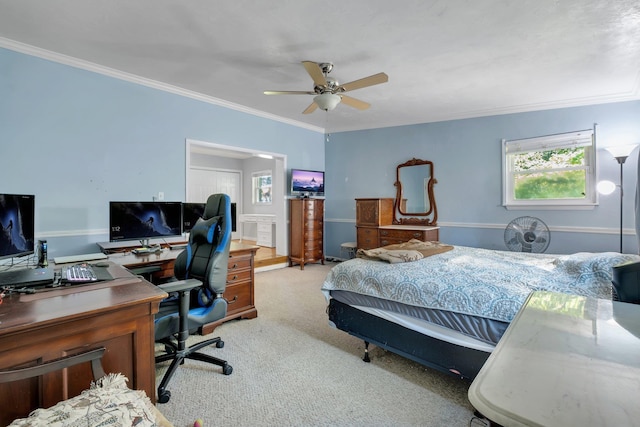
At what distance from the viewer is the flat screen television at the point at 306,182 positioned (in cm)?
533

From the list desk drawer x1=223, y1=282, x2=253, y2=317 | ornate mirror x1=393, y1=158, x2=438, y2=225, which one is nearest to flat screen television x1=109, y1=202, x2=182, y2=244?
desk drawer x1=223, y1=282, x2=253, y2=317

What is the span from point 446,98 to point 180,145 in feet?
11.7

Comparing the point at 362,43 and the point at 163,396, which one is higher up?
the point at 362,43

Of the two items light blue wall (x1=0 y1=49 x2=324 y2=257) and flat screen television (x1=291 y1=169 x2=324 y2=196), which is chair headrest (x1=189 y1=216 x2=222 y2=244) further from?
flat screen television (x1=291 y1=169 x2=324 y2=196)

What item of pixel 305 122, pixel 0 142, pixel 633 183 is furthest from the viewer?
pixel 305 122

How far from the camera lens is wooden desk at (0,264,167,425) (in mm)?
1058

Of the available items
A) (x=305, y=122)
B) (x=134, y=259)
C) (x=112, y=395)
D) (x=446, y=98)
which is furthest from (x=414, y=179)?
(x=112, y=395)

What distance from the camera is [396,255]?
250cm

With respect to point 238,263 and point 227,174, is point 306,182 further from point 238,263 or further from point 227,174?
point 227,174

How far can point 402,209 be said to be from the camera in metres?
5.16

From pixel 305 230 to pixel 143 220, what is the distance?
2.83 metres

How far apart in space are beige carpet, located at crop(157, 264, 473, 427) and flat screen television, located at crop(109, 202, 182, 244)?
1100mm

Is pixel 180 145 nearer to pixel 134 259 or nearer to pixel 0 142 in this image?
pixel 0 142

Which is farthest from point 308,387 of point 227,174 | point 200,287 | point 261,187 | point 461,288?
point 227,174
